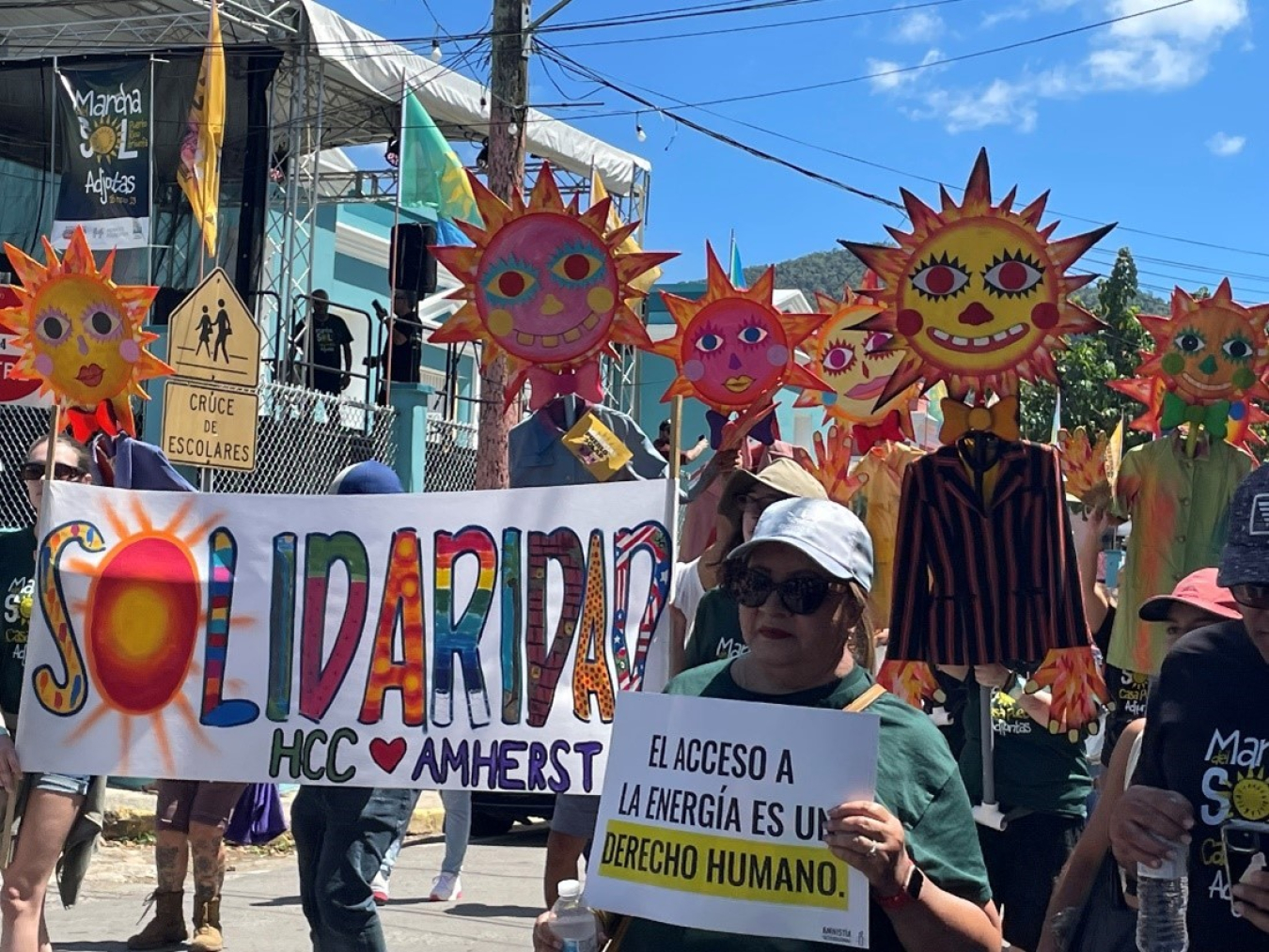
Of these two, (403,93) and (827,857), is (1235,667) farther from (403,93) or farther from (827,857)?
(403,93)

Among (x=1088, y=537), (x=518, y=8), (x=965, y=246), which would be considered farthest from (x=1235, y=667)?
(x=518, y=8)

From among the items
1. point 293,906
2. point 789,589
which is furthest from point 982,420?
point 293,906

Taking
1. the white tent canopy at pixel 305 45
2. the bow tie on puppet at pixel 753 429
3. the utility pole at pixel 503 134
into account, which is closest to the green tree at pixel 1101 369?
the white tent canopy at pixel 305 45

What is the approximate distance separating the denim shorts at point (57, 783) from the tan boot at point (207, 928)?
1.47 m

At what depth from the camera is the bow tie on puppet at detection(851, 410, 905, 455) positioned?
27.9 feet

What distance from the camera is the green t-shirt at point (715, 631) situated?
4.70 metres

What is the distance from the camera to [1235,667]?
103 inches

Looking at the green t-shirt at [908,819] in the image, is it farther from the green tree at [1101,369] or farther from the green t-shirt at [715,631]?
the green tree at [1101,369]

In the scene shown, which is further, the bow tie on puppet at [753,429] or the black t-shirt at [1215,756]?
the bow tie on puppet at [753,429]

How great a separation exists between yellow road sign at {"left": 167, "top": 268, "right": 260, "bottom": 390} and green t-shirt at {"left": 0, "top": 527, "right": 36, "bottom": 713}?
4.00 meters

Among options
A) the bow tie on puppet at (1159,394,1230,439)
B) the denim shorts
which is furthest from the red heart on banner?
the bow tie on puppet at (1159,394,1230,439)

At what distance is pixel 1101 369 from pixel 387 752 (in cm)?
2878

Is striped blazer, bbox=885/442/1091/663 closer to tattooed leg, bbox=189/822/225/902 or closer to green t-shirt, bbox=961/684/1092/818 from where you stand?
green t-shirt, bbox=961/684/1092/818

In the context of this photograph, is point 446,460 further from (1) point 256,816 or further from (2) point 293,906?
(1) point 256,816
